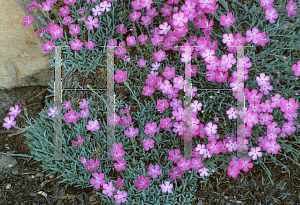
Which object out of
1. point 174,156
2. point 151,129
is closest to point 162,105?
point 151,129

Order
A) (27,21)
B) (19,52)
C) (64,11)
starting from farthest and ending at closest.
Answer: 1. (19,52)
2. (64,11)
3. (27,21)

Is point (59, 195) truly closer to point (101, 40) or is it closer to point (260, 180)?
point (101, 40)

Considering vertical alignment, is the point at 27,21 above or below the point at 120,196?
above

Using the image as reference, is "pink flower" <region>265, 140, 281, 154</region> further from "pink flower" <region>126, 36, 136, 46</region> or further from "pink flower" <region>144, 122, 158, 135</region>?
"pink flower" <region>126, 36, 136, 46</region>

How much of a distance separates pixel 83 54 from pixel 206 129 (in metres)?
1.45

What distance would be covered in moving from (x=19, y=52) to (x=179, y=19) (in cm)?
171

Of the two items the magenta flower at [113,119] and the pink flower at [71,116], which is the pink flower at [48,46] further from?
the magenta flower at [113,119]

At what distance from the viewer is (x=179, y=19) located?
248cm

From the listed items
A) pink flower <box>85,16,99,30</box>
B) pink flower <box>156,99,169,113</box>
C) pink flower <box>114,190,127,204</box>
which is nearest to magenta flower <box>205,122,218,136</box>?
pink flower <box>156,99,169,113</box>

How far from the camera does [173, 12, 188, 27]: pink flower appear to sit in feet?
8.10

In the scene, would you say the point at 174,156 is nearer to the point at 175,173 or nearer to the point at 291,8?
the point at 175,173

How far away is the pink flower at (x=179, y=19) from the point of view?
2469mm

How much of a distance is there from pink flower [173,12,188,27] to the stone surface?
56.9 inches

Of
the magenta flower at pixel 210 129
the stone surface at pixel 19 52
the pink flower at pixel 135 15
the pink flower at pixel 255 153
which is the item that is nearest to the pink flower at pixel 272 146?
the pink flower at pixel 255 153
